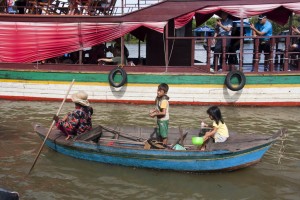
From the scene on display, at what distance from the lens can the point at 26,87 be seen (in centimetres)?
1229

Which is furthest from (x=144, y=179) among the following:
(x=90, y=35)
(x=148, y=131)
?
(x=90, y=35)

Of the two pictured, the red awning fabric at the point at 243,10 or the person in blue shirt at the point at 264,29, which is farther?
the person in blue shirt at the point at 264,29

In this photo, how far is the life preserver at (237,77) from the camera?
11.4m

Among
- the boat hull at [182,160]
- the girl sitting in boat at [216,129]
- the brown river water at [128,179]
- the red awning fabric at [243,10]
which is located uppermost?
the red awning fabric at [243,10]

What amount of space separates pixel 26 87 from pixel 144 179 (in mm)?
7153

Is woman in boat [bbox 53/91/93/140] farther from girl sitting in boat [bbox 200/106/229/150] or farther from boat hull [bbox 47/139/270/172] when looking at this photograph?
girl sitting in boat [bbox 200/106/229/150]

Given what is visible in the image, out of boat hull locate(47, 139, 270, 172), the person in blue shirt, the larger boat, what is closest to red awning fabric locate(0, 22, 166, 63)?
the larger boat

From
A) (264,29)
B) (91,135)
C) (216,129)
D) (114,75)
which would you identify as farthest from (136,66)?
(216,129)

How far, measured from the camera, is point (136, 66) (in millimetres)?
11859

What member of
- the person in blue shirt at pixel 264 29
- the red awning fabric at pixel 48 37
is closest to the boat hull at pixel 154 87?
the red awning fabric at pixel 48 37

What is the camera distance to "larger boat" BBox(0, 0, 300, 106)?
11492 millimetres

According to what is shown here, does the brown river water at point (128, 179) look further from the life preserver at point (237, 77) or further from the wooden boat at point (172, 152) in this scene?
the life preserver at point (237, 77)

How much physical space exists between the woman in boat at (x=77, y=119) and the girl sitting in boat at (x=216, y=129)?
2.09 m

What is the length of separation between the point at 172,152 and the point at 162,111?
0.85 m
